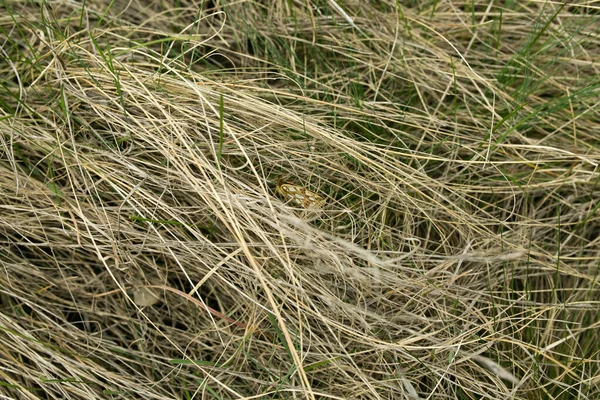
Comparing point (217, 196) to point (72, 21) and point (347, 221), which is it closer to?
point (347, 221)

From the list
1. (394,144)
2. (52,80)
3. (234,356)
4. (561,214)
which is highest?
(52,80)

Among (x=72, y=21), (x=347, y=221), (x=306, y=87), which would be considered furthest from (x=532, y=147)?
(x=72, y=21)

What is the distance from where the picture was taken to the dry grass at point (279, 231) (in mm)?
1287

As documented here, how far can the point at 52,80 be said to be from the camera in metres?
1.40

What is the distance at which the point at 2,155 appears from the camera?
138 centimetres

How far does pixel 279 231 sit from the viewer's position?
1.22 metres

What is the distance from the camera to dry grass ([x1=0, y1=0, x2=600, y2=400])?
4.22ft

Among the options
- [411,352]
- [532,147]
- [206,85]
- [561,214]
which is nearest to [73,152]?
[206,85]

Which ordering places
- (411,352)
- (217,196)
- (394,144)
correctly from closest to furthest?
(217,196) < (411,352) < (394,144)

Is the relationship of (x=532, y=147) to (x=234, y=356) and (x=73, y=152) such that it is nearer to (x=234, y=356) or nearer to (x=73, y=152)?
(x=234, y=356)

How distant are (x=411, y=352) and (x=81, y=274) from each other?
76cm

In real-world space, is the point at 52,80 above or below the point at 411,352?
above

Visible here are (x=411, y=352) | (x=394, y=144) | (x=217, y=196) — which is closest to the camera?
(x=217, y=196)

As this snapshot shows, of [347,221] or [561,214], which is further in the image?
[561,214]
